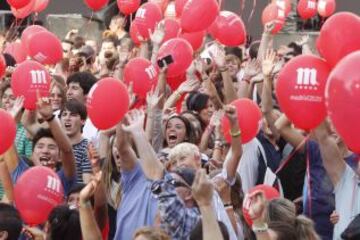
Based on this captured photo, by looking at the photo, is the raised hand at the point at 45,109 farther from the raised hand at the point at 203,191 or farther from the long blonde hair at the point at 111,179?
the raised hand at the point at 203,191

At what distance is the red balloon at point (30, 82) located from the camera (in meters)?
8.06

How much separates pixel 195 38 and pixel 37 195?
431cm

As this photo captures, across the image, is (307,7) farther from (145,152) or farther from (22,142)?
(145,152)

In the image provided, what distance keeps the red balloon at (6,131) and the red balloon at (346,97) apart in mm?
2334

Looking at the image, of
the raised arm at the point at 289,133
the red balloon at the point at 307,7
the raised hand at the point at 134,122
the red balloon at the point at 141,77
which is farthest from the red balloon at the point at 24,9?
the raised hand at the point at 134,122

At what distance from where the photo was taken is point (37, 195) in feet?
22.0

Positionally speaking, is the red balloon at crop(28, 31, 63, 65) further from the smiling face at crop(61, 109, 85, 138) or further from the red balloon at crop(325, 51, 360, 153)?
the red balloon at crop(325, 51, 360, 153)

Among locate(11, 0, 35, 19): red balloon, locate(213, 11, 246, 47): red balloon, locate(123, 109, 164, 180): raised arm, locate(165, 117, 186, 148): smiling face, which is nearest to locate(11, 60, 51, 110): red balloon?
locate(165, 117, 186, 148): smiling face

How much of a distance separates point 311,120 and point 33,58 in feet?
15.5

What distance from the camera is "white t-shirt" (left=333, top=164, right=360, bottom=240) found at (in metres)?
6.32

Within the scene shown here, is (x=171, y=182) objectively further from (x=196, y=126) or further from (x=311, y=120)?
(x=196, y=126)

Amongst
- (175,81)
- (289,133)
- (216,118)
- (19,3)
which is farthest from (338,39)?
(19,3)

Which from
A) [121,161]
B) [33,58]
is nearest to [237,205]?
[121,161]

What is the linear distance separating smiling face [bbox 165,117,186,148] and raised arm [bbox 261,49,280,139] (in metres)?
0.60
